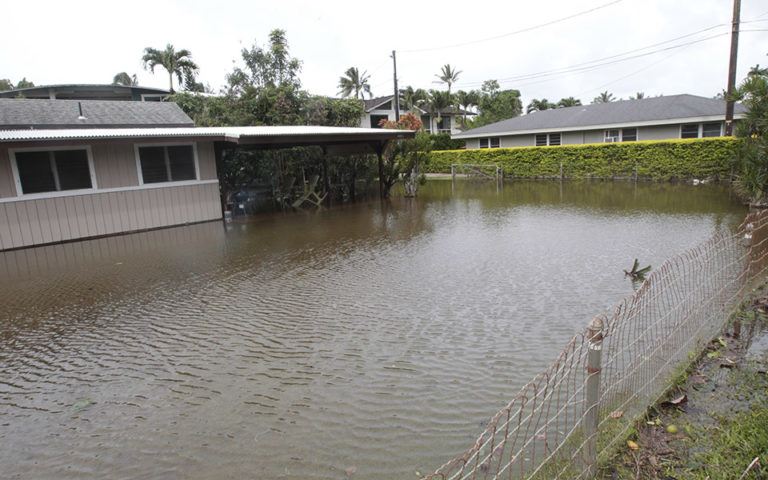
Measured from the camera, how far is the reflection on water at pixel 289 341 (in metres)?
3.68

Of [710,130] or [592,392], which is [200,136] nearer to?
[592,392]

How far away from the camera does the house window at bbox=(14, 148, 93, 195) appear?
39.1 ft

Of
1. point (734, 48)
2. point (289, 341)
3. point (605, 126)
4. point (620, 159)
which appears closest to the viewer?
point (289, 341)

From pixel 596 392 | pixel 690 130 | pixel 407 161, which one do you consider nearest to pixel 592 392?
pixel 596 392

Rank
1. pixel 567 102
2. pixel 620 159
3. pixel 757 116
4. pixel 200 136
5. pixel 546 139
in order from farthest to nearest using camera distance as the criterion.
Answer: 1. pixel 567 102
2. pixel 546 139
3. pixel 620 159
4. pixel 200 136
5. pixel 757 116

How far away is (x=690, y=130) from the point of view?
24.8m

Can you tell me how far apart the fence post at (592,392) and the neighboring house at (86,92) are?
33805 mm

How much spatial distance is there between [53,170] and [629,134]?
84.8 feet

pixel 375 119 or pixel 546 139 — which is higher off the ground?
pixel 375 119

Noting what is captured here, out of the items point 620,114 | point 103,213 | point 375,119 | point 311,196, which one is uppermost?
point 375,119

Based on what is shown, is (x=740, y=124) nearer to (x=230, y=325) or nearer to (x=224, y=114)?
(x=230, y=325)

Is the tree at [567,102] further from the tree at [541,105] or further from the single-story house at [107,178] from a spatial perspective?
the single-story house at [107,178]

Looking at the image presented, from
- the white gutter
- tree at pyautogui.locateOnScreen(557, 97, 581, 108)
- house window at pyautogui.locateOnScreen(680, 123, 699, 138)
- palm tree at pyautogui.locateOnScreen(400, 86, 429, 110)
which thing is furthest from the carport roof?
tree at pyautogui.locateOnScreen(557, 97, 581, 108)

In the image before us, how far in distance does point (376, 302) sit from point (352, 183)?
14.3 meters
